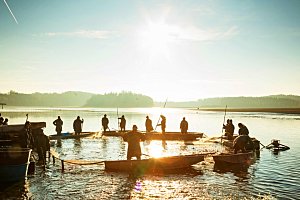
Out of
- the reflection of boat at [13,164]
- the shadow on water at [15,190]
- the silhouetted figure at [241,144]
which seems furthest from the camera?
the silhouetted figure at [241,144]

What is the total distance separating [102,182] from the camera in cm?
1498

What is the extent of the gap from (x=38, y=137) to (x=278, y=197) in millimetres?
15637

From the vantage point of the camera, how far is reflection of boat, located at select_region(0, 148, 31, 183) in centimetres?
1454

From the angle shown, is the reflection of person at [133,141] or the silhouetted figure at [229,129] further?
the silhouetted figure at [229,129]

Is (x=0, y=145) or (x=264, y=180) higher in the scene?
(x=0, y=145)

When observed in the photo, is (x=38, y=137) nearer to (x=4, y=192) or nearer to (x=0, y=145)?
(x=0, y=145)

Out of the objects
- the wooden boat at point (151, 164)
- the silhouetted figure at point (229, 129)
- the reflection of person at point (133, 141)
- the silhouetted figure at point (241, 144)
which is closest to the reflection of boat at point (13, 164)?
Result: the wooden boat at point (151, 164)

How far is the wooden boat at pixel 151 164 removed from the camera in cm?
1700

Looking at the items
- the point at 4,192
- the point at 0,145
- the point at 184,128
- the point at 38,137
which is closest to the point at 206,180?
the point at 4,192

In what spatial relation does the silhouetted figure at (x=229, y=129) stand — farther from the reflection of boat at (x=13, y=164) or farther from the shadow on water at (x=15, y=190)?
the shadow on water at (x=15, y=190)

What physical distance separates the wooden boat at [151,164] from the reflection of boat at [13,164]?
4567 millimetres

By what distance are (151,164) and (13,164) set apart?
294 inches

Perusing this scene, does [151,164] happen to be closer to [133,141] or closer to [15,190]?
[133,141]

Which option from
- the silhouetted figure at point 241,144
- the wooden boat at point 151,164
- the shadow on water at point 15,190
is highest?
the silhouetted figure at point 241,144
